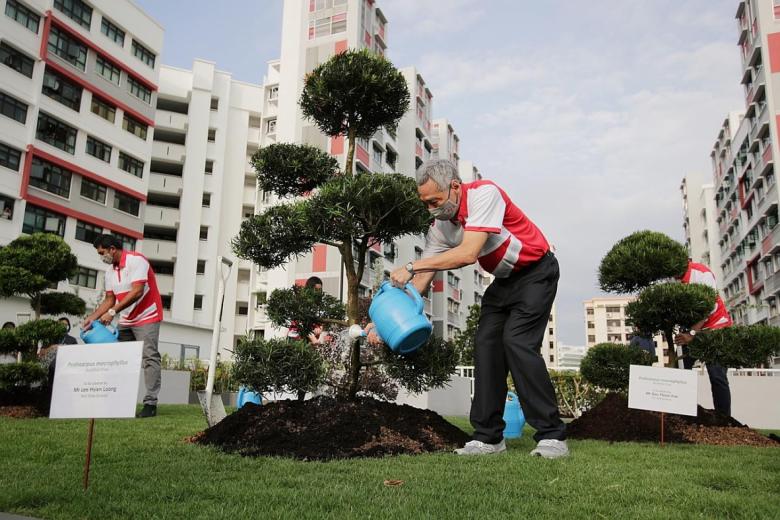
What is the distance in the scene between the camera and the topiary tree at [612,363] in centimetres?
671

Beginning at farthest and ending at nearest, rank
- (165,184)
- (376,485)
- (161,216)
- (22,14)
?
1. (165,184)
2. (161,216)
3. (22,14)
4. (376,485)

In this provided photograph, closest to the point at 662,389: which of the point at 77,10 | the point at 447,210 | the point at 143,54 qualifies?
the point at 447,210

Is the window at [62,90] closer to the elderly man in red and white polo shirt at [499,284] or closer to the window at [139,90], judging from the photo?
the window at [139,90]

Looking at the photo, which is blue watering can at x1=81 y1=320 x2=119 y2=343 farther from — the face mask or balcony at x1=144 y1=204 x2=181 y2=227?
balcony at x1=144 y1=204 x2=181 y2=227

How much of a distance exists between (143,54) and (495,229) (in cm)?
3788

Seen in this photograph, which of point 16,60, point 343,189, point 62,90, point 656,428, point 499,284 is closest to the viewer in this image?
point 499,284

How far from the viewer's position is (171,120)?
1619 inches

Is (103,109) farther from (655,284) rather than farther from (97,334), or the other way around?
(655,284)

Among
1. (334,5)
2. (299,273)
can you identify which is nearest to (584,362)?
(299,273)

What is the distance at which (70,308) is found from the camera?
9.66 metres

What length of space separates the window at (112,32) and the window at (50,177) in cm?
863

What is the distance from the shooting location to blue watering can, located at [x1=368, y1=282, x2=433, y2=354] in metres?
3.91

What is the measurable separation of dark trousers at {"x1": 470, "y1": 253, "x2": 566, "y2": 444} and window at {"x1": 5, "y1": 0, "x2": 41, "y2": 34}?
102ft

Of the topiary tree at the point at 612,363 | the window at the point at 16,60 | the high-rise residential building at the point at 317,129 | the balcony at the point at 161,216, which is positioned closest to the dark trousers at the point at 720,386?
the topiary tree at the point at 612,363
